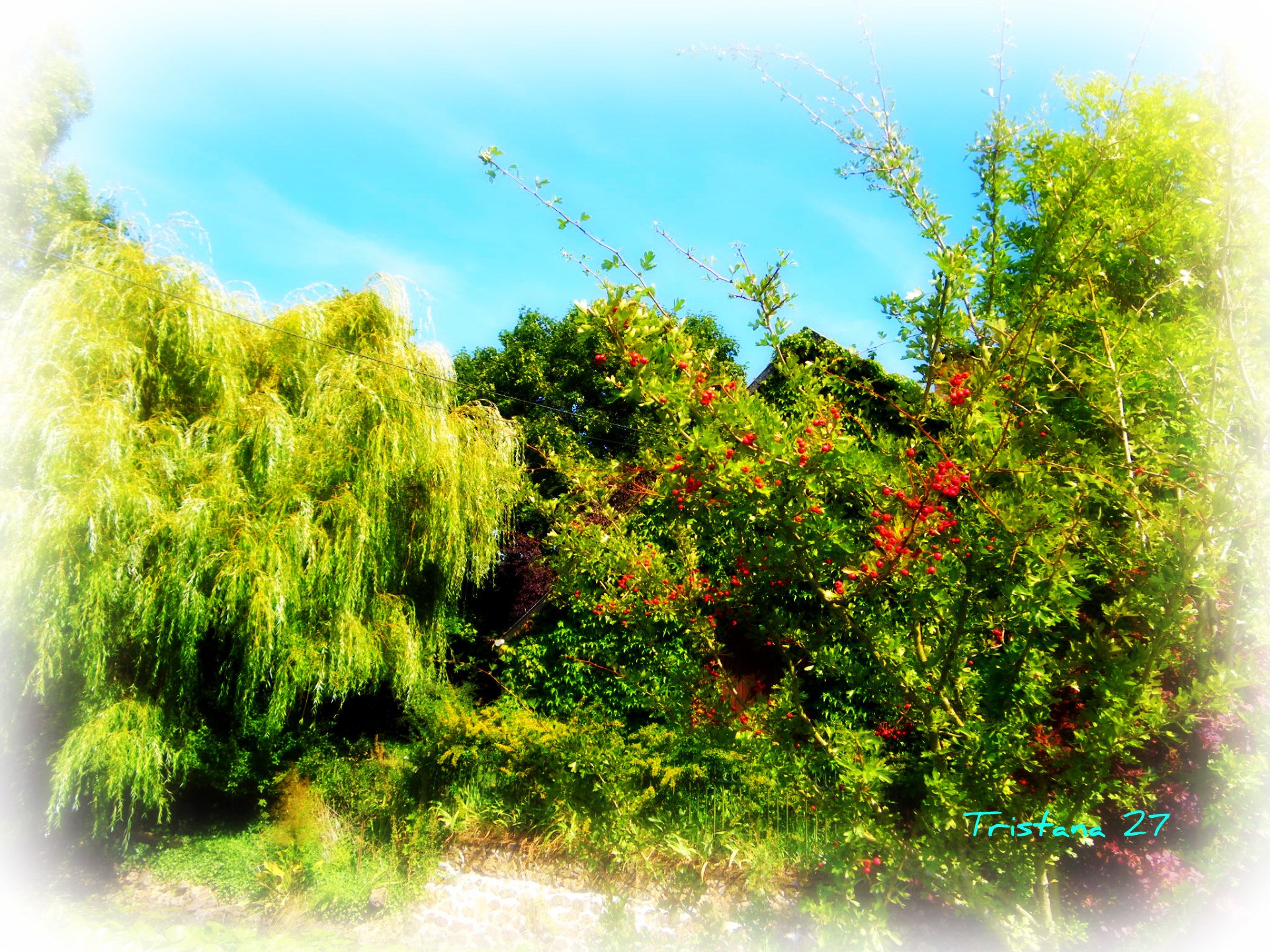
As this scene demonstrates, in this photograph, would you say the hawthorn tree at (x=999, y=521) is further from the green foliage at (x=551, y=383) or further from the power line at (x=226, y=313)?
the green foliage at (x=551, y=383)

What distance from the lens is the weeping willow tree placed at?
5.32 m

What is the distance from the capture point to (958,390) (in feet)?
7.00

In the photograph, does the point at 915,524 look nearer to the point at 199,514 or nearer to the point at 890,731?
the point at 890,731

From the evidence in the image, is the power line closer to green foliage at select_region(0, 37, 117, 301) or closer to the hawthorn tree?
green foliage at select_region(0, 37, 117, 301)

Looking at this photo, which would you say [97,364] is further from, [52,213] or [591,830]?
[591,830]

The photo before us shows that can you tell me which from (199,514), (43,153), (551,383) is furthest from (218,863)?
(551,383)

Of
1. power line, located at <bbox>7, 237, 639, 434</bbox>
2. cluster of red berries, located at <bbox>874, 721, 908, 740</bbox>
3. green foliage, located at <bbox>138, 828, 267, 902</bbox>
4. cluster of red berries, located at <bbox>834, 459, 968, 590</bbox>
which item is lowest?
green foliage, located at <bbox>138, 828, 267, 902</bbox>

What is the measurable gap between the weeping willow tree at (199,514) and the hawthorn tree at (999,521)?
189 inches

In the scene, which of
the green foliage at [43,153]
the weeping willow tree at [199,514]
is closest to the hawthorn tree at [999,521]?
the weeping willow tree at [199,514]

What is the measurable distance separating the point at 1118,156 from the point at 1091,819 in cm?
188

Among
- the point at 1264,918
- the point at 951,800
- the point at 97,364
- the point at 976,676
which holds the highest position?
the point at 97,364

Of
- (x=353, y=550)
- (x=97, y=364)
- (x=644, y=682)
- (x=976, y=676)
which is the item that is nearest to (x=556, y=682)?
(x=353, y=550)

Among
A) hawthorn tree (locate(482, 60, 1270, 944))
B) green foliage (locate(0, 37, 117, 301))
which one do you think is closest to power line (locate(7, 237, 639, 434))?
green foliage (locate(0, 37, 117, 301))

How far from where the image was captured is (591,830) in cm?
360
